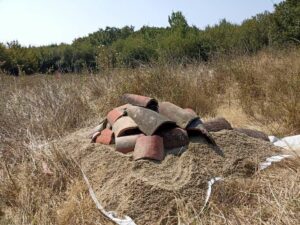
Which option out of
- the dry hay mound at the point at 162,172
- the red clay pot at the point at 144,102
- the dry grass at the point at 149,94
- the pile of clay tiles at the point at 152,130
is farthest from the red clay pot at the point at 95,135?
the red clay pot at the point at 144,102

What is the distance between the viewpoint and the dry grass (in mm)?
3109

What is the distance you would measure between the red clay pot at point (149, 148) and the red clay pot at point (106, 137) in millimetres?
481

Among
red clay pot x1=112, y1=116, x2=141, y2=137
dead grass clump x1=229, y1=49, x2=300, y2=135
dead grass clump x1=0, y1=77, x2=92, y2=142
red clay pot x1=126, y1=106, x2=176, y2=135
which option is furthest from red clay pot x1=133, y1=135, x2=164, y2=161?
dead grass clump x1=229, y1=49, x2=300, y2=135

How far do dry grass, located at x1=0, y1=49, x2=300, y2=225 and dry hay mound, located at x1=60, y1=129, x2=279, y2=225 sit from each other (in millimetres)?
132

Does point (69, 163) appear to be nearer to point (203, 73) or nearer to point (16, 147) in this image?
point (16, 147)

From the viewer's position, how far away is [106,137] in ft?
14.1

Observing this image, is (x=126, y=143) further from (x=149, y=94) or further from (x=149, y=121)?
(x=149, y=94)

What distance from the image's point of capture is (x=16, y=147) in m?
4.59

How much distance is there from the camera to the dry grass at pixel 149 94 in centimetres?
311

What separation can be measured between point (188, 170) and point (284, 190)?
82cm

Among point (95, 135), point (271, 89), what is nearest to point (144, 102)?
point (95, 135)

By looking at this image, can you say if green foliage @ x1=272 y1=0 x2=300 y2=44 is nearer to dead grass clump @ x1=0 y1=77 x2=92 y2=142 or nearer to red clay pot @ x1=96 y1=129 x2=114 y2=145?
dead grass clump @ x1=0 y1=77 x2=92 y2=142

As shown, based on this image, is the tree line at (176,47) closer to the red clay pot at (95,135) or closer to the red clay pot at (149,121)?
the red clay pot at (149,121)

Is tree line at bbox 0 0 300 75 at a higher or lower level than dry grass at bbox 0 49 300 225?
higher
